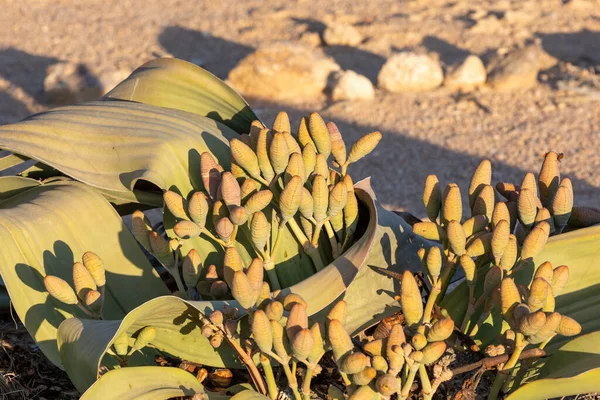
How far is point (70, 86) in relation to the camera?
387 centimetres

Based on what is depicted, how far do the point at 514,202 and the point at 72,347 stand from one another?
2.15ft

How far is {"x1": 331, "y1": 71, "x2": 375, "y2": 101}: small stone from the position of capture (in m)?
3.74

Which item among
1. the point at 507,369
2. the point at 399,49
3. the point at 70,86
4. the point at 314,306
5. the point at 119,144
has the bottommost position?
the point at 399,49

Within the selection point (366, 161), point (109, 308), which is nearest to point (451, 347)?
point (109, 308)

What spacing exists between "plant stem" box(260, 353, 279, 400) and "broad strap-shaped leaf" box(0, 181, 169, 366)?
0.27 m

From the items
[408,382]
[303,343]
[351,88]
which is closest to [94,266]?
[303,343]

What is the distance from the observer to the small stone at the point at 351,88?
3.74 m

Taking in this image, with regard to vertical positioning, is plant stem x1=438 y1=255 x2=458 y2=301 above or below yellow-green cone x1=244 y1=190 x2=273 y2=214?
below

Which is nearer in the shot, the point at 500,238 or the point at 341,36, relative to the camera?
the point at 500,238

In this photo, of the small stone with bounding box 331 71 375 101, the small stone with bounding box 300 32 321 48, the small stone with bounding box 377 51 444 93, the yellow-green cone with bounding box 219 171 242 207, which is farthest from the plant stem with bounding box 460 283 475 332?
the small stone with bounding box 300 32 321 48

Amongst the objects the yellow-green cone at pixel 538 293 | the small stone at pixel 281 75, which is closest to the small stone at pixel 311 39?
the small stone at pixel 281 75

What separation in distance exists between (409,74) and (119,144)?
9.14 feet

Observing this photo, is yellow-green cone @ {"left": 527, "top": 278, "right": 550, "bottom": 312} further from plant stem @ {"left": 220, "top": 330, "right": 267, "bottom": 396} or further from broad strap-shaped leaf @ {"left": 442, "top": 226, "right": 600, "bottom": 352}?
plant stem @ {"left": 220, "top": 330, "right": 267, "bottom": 396}

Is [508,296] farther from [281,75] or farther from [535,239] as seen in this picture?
[281,75]
